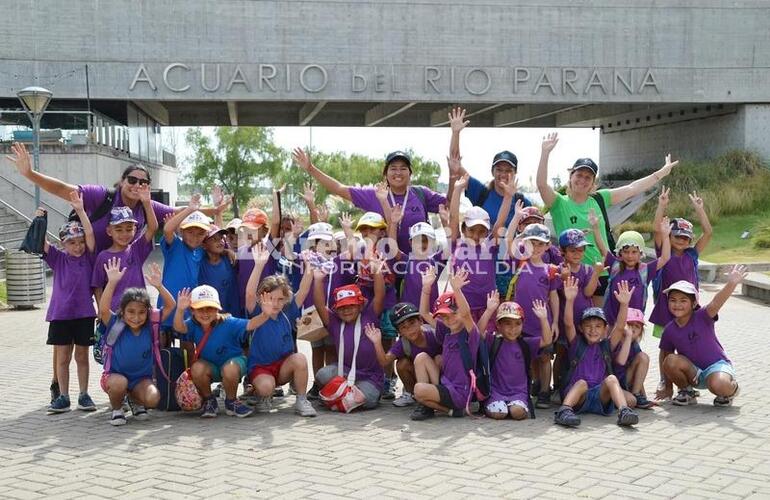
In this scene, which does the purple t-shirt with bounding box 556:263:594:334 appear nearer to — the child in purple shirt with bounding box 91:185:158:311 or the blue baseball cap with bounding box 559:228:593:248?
the blue baseball cap with bounding box 559:228:593:248

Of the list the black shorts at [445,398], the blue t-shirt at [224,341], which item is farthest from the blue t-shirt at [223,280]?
the black shorts at [445,398]

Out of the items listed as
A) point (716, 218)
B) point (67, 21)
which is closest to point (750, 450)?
point (716, 218)

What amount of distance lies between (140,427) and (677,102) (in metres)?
24.4

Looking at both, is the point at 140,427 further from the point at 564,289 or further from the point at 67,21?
the point at 67,21

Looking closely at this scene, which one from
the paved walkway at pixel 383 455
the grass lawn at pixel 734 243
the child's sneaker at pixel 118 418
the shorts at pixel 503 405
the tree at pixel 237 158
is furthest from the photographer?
the tree at pixel 237 158

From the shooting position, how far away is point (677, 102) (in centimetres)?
2664

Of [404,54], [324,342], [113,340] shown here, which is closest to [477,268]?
[324,342]

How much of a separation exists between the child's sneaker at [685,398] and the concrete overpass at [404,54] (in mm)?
19455

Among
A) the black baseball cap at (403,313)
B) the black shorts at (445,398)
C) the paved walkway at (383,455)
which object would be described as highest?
the black baseball cap at (403,313)

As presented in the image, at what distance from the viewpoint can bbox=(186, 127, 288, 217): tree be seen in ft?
169

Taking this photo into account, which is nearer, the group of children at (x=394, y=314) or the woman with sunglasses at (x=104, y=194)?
the group of children at (x=394, y=314)

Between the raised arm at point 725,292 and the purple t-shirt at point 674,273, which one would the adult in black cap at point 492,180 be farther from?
the raised arm at point 725,292

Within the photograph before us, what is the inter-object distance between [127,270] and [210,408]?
1.36 m

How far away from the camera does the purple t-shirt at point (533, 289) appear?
21.6 ft
